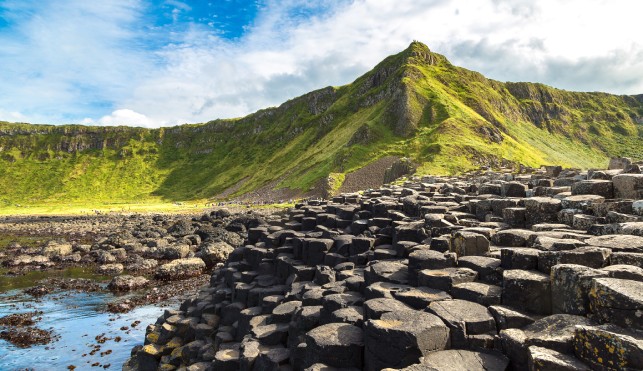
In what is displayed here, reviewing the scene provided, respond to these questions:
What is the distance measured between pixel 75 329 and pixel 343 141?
9014cm

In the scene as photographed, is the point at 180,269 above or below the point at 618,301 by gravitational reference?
below

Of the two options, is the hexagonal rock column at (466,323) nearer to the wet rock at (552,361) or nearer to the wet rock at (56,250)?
the wet rock at (552,361)

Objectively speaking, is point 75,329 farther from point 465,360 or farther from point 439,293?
point 465,360

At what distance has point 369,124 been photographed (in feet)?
324

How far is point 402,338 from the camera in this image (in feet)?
23.1

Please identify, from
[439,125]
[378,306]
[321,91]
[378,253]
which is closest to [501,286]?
[378,306]

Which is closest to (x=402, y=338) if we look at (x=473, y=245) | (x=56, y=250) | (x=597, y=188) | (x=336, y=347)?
(x=336, y=347)

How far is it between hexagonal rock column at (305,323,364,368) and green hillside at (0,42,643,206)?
189 feet

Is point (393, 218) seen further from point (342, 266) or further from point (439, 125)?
point (439, 125)

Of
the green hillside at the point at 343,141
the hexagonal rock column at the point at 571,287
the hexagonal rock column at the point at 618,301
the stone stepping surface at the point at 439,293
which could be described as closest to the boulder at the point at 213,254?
the stone stepping surface at the point at 439,293

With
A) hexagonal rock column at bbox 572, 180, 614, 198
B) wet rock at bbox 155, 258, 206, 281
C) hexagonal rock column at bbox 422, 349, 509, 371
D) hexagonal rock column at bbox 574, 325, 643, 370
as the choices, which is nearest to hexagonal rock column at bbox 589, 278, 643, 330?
hexagonal rock column at bbox 574, 325, 643, 370

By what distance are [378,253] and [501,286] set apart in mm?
5310

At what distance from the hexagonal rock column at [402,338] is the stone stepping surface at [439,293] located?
25mm

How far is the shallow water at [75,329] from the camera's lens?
1738 centimetres
